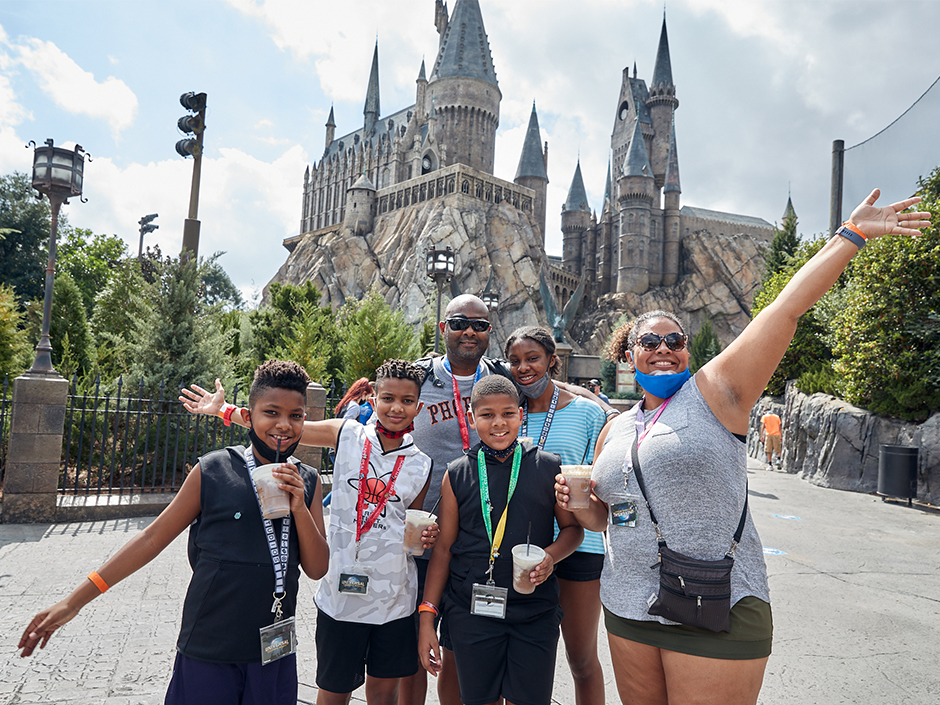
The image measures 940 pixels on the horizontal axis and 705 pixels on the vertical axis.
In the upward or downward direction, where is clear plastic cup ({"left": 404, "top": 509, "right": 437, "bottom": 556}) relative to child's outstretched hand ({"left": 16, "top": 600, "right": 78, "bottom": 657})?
upward

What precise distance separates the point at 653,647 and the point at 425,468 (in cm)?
117

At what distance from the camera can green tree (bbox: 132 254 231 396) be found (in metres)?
10.1

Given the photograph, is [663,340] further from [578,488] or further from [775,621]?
[775,621]

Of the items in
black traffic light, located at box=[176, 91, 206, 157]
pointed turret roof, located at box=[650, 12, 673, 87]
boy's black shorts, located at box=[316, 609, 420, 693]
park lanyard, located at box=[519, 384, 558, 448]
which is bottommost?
boy's black shorts, located at box=[316, 609, 420, 693]

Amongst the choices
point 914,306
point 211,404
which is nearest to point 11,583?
point 211,404

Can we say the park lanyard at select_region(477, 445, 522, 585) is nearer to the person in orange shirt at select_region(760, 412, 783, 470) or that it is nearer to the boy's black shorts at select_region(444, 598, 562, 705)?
the boy's black shorts at select_region(444, 598, 562, 705)

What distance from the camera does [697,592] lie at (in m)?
1.87

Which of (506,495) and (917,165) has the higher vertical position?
(917,165)

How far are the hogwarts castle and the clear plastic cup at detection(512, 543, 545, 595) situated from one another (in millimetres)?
45319

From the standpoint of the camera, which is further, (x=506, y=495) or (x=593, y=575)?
(x=593, y=575)

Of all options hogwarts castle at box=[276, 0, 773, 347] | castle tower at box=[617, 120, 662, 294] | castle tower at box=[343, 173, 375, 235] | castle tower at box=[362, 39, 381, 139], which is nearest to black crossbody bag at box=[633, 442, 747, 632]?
hogwarts castle at box=[276, 0, 773, 347]

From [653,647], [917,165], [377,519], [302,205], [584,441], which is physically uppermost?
[302,205]

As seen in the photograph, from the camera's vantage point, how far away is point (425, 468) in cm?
266

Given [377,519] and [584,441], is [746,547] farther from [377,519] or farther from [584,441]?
[377,519]
